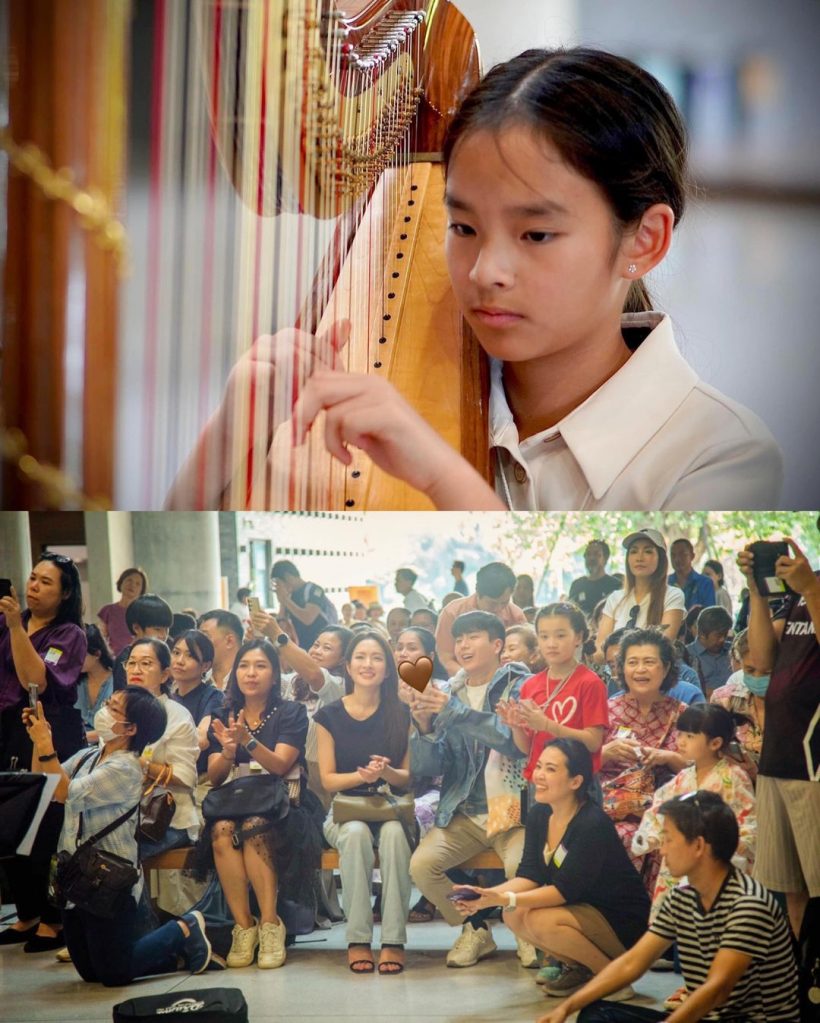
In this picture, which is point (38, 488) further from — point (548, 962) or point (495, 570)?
point (548, 962)

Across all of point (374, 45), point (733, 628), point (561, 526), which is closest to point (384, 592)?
point (561, 526)

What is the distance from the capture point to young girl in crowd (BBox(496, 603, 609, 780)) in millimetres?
1625

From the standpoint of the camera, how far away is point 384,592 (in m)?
1.63

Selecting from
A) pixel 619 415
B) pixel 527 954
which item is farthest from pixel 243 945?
pixel 619 415

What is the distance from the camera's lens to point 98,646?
1.64m

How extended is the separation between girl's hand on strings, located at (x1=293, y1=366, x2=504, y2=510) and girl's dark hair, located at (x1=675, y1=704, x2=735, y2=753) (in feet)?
1.24

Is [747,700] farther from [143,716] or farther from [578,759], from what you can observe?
[143,716]

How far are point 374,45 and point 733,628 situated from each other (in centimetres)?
98

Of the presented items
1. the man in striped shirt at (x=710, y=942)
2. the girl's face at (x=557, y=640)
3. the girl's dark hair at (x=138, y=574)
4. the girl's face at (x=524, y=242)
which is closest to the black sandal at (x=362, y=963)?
the man in striped shirt at (x=710, y=942)

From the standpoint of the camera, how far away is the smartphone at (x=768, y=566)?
5.40 ft

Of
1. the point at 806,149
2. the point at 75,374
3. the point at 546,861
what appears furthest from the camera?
the point at 806,149

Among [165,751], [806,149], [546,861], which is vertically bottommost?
[546,861]

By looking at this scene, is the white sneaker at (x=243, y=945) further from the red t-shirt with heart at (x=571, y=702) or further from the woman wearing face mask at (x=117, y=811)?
the red t-shirt with heart at (x=571, y=702)
